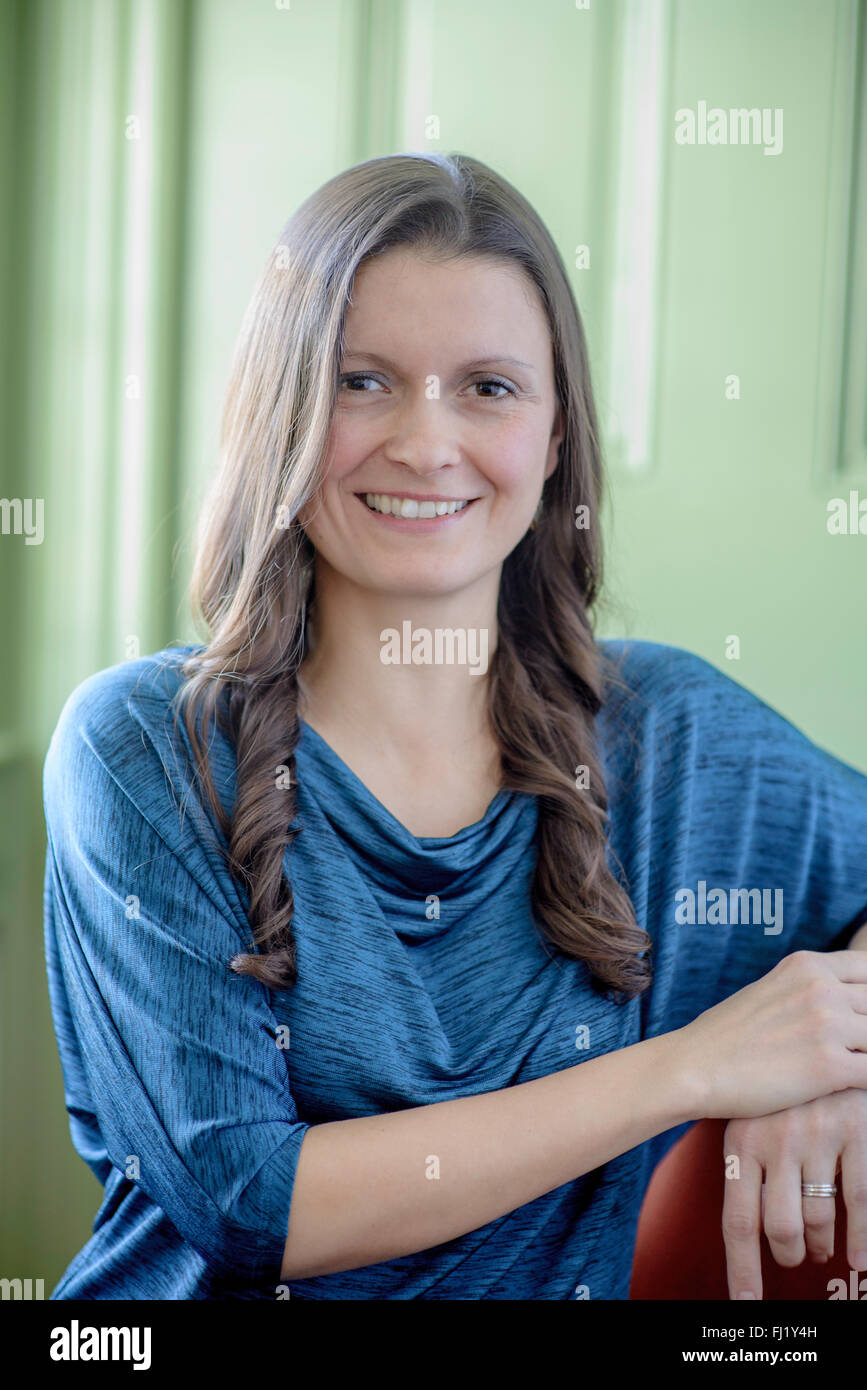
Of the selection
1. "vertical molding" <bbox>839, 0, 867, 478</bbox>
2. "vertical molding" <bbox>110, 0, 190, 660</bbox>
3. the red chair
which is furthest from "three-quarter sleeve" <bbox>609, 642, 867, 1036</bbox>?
"vertical molding" <bbox>110, 0, 190, 660</bbox>

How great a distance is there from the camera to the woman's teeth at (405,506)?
1.09 metres

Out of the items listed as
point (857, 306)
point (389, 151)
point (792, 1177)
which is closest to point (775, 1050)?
point (792, 1177)

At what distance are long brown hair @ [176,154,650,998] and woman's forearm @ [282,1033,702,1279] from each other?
12 centimetres

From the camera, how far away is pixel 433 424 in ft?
3.49

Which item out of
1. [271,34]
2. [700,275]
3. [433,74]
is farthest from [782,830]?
[271,34]

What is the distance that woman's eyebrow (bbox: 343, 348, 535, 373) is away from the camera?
3.45 feet

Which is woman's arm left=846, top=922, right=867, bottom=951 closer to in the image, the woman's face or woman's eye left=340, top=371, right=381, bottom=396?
the woman's face

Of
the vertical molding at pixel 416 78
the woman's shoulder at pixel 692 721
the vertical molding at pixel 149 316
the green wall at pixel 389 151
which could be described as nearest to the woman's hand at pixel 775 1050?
the woman's shoulder at pixel 692 721

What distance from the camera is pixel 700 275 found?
1.39 m

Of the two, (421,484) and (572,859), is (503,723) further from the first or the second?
(421,484)

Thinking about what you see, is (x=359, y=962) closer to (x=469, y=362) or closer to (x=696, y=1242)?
(x=696, y=1242)

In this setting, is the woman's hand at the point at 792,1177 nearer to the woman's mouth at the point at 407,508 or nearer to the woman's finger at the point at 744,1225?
the woman's finger at the point at 744,1225

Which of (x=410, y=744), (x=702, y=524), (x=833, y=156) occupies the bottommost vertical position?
(x=410, y=744)

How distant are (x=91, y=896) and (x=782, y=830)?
670 millimetres
